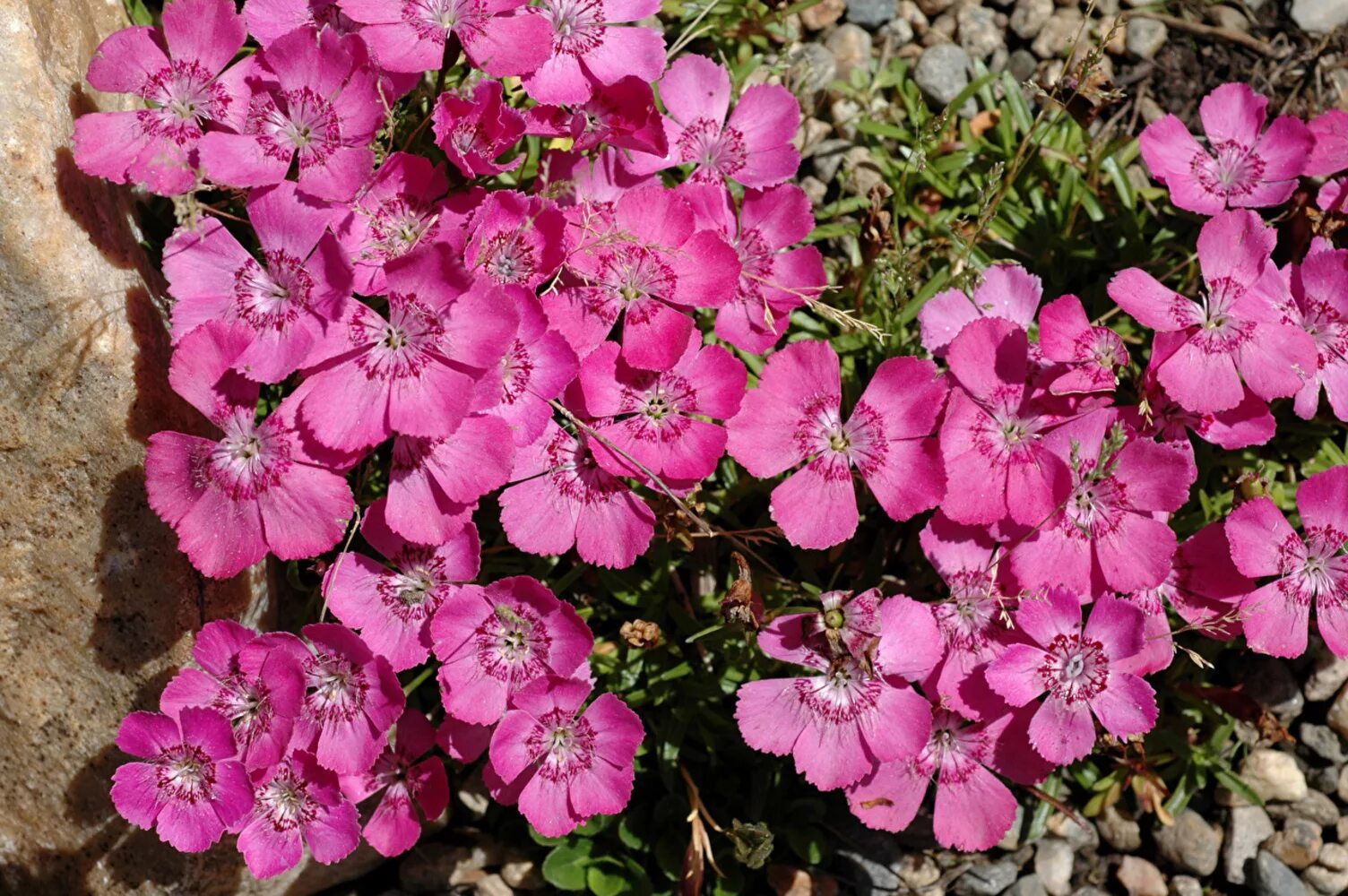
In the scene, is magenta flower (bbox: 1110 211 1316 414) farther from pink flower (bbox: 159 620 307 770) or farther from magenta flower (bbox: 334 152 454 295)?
pink flower (bbox: 159 620 307 770)

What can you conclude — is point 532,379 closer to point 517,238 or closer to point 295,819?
point 517,238

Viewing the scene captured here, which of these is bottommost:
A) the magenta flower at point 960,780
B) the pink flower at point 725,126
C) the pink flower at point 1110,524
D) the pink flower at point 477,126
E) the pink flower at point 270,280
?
the magenta flower at point 960,780

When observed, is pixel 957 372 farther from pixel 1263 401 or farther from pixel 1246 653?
pixel 1246 653

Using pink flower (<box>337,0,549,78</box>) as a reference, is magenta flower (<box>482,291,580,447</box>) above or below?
below

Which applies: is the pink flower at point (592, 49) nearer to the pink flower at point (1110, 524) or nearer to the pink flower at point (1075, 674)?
the pink flower at point (1110, 524)

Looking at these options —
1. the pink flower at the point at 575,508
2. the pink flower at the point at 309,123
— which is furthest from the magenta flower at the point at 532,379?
the pink flower at the point at 309,123

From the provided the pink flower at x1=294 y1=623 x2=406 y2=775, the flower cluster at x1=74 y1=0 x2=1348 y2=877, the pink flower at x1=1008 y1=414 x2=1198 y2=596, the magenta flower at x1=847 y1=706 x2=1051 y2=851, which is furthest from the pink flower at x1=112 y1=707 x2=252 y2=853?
the pink flower at x1=1008 y1=414 x2=1198 y2=596
